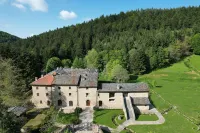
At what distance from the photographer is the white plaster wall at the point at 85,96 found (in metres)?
57.1

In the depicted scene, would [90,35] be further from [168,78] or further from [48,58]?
[168,78]

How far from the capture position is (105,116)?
51219 mm

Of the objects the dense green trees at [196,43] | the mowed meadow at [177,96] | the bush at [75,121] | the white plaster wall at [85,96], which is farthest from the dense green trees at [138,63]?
the bush at [75,121]

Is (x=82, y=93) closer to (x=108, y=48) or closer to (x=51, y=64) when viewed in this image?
(x=51, y=64)

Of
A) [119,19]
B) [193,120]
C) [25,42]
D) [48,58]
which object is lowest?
[193,120]

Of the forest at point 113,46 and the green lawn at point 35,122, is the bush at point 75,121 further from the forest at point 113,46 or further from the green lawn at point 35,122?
the forest at point 113,46

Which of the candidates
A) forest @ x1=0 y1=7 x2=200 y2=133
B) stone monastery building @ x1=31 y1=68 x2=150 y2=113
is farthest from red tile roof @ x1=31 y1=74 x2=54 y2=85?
forest @ x1=0 y1=7 x2=200 y2=133

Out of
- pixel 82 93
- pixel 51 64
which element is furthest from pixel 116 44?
pixel 82 93

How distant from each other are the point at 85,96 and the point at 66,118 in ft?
34.2

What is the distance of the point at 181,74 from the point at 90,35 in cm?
6917

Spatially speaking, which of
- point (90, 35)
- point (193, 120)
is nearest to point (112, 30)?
point (90, 35)

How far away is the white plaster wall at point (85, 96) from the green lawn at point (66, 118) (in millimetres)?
7507

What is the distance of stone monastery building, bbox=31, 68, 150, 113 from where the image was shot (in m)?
56.7

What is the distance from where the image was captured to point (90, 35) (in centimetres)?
14362
